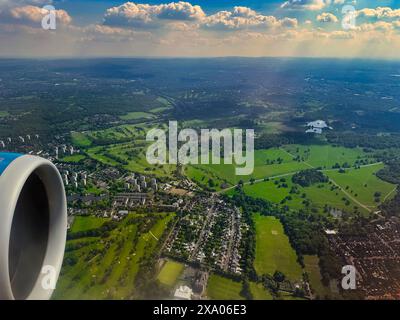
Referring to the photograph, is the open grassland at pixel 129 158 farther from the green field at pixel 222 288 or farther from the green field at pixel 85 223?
the green field at pixel 222 288

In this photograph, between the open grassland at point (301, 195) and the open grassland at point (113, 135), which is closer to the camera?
the open grassland at point (301, 195)

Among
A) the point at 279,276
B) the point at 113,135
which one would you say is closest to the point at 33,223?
the point at 279,276

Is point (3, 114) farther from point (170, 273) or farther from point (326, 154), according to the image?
point (170, 273)

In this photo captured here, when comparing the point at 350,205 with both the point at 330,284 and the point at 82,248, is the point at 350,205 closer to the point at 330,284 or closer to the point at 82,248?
the point at 330,284

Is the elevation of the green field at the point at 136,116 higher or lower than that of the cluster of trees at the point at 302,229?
higher

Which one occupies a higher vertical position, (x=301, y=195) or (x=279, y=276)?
(x=301, y=195)

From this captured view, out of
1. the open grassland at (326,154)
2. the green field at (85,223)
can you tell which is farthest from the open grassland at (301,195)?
the green field at (85,223)

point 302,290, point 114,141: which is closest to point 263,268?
point 302,290
